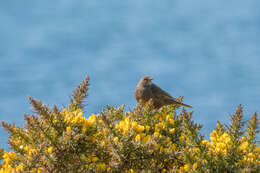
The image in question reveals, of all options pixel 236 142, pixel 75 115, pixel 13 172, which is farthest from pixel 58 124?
pixel 236 142

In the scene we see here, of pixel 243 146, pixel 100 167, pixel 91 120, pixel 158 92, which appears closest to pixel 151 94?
pixel 158 92

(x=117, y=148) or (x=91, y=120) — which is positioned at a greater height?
(x=91, y=120)

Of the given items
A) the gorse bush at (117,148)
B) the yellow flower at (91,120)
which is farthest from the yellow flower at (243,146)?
the yellow flower at (91,120)

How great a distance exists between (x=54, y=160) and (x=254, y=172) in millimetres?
2581

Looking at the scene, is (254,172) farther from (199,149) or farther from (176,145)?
(176,145)

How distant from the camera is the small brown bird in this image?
28.0 feet

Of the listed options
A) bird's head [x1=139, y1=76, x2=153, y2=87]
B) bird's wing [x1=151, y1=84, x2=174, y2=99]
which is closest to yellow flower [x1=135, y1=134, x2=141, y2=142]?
bird's wing [x1=151, y1=84, x2=174, y2=99]

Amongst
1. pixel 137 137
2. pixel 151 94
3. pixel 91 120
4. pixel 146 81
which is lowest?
pixel 137 137

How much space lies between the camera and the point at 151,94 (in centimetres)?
862

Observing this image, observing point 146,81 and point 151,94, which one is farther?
point 146,81

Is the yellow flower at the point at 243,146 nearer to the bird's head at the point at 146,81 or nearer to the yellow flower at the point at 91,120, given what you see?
the yellow flower at the point at 91,120

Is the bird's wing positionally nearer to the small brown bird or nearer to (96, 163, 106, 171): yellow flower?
the small brown bird

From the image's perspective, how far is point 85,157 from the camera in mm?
Result: 4688

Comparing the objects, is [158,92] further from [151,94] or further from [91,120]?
[91,120]
